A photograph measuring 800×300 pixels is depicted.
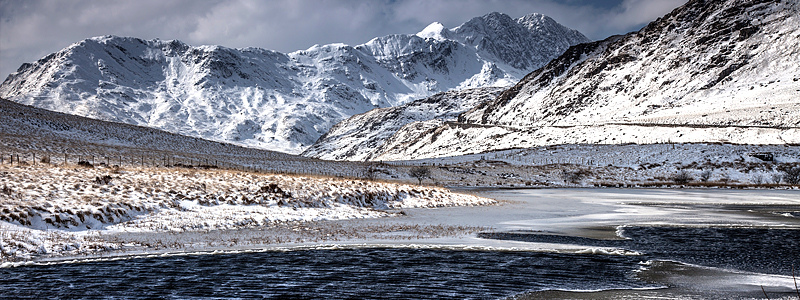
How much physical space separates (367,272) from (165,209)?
39.1ft

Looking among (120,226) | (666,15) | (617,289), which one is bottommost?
(617,289)

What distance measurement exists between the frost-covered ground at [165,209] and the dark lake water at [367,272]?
108 inches

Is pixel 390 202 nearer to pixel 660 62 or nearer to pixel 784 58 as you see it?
pixel 784 58

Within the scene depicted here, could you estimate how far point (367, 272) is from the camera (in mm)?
10953

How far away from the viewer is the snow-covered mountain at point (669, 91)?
325 feet

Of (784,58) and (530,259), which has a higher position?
(784,58)

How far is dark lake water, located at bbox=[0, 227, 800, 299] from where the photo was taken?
9.09 m

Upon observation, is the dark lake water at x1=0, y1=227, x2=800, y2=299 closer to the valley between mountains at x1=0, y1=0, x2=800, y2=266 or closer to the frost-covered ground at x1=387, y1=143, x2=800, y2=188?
the valley between mountains at x1=0, y1=0, x2=800, y2=266

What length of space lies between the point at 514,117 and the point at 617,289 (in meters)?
163

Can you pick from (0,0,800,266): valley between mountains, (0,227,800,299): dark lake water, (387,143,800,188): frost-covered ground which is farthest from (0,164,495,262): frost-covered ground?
(387,143,800,188): frost-covered ground

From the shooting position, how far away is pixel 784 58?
122000 mm

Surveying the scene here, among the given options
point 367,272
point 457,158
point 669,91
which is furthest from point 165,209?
point 669,91

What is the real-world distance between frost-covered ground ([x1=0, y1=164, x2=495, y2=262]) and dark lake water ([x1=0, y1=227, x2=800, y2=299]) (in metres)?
2.75

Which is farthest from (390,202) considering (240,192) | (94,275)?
(94,275)
